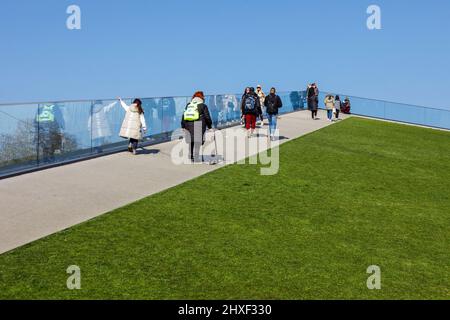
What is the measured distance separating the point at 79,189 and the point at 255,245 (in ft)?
14.8

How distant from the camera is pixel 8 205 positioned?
31.4 feet

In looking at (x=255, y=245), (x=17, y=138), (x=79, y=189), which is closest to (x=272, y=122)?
(x=17, y=138)

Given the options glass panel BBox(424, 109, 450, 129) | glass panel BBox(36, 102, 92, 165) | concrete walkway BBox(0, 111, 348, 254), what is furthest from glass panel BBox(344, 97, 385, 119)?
glass panel BBox(36, 102, 92, 165)

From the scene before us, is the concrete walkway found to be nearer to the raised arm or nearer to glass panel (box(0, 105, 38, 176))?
glass panel (box(0, 105, 38, 176))

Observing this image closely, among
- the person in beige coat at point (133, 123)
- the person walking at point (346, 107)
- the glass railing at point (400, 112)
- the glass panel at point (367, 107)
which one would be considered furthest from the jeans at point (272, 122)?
the glass panel at point (367, 107)

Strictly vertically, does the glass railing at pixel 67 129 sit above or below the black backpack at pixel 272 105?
below

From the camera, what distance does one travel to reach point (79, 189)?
36.1 feet

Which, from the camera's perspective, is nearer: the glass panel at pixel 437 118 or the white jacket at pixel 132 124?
the white jacket at pixel 132 124

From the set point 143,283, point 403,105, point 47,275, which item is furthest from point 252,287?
point 403,105

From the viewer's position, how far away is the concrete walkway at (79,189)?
8.61m

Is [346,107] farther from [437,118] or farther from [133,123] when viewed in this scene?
[133,123]

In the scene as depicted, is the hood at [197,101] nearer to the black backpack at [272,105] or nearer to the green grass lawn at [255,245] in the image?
the green grass lawn at [255,245]

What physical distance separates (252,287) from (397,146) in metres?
Result: 17.1

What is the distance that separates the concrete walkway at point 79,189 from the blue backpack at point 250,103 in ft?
9.04
